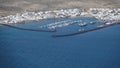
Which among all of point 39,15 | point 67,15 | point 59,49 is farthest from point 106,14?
point 59,49

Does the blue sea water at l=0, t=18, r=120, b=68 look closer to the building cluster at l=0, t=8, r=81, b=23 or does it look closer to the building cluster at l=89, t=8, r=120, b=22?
the building cluster at l=0, t=8, r=81, b=23

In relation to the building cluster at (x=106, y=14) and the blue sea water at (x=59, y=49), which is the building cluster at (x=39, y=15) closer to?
the blue sea water at (x=59, y=49)

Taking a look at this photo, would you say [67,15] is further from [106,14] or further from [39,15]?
[106,14]

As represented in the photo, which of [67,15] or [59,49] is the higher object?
[67,15]

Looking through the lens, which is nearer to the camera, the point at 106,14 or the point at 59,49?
the point at 59,49

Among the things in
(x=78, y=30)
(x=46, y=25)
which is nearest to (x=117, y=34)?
(x=78, y=30)

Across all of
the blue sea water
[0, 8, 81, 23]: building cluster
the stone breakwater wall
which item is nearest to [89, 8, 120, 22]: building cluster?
the stone breakwater wall
